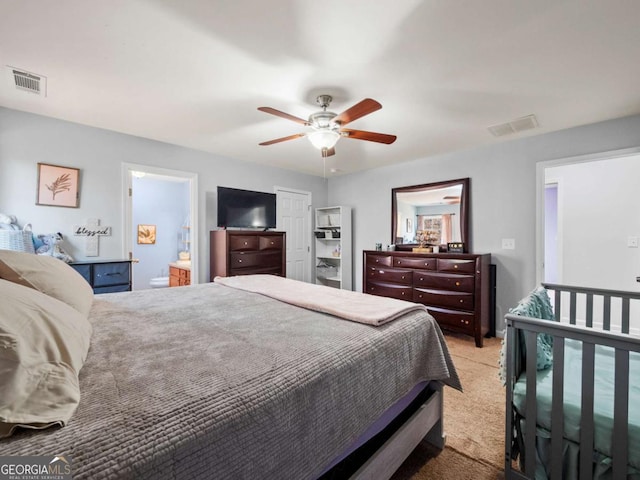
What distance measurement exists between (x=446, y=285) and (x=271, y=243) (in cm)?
239

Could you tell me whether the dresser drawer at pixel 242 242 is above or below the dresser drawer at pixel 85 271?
above

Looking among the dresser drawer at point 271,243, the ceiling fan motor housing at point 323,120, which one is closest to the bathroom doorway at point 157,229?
the dresser drawer at point 271,243

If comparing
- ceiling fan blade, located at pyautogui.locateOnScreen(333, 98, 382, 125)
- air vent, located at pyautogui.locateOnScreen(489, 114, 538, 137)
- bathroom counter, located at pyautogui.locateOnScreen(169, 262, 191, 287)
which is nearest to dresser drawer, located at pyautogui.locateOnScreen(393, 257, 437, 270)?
air vent, located at pyautogui.locateOnScreen(489, 114, 538, 137)

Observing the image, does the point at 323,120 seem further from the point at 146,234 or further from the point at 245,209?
the point at 146,234

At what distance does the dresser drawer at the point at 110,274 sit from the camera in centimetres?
278

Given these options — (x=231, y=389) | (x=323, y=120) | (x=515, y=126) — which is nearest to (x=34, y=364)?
(x=231, y=389)

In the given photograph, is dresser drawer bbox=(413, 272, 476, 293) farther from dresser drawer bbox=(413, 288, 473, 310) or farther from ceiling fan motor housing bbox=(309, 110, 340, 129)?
ceiling fan motor housing bbox=(309, 110, 340, 129)

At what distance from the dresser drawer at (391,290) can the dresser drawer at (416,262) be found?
0.98ft

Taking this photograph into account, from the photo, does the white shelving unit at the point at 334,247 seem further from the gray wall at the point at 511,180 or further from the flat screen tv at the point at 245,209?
the gray wall at the point at 511,180

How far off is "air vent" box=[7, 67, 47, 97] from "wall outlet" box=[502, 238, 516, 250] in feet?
15.6

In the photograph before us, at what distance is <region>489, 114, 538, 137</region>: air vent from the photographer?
2.87 metres

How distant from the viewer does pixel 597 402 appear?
4.04 ft

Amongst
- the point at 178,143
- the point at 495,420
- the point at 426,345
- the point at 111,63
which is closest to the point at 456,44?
the point at 426,345

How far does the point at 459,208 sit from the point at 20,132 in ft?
16.2
